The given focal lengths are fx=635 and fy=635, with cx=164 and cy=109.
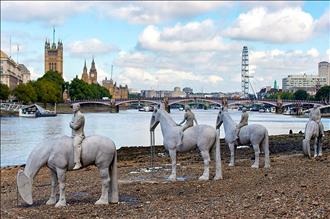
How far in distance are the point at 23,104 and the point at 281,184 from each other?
435 ft

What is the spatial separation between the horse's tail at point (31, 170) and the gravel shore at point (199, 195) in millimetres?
541

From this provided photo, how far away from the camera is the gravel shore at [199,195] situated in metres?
13.7

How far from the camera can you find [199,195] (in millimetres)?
16938

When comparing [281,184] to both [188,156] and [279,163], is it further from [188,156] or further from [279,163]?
[188,156]

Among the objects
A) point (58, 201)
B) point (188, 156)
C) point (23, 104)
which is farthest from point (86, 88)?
point (58, 201)

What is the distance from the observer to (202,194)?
1711cm

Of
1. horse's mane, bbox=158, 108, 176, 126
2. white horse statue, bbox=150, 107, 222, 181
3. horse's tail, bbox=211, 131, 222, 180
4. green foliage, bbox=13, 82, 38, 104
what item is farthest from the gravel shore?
green foliage, bbox=13, 82, 38, 104

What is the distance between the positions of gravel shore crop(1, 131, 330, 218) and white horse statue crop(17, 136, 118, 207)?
0.50 m

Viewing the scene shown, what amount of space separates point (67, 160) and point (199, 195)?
3631 mm

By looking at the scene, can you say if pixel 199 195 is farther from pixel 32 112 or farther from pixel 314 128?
pixel 32 112

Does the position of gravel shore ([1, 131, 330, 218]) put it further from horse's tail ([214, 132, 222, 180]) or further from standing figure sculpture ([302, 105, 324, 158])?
standing figure sculpture ([302, 105, 324, 158])

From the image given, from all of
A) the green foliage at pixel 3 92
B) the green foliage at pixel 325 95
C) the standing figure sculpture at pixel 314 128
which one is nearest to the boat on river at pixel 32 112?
the green foliage at pixel 3 92

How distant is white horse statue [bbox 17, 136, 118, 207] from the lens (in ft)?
52.6

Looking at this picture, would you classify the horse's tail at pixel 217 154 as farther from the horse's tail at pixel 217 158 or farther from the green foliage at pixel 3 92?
the green foliage at pixel 3 92
